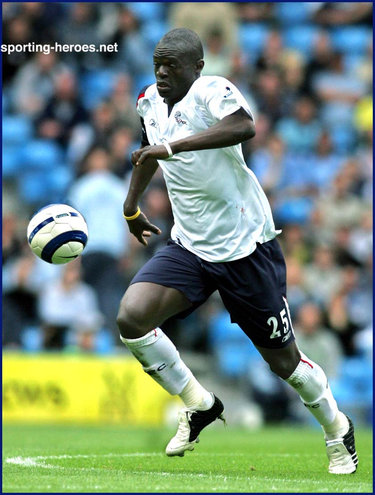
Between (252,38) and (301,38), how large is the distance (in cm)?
92

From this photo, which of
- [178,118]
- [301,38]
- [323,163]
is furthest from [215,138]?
[301,38]

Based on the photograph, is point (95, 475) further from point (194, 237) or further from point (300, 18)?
point (300, 18)

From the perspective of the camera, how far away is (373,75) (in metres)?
16.2

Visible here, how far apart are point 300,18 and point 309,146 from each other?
3250 millimetres

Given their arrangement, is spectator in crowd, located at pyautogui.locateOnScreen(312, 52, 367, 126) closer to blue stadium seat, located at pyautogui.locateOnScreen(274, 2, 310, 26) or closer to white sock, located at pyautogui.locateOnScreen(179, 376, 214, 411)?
blue stadium seat, located at pyautogui.locateOnScreen(274, 2, 310, 26)

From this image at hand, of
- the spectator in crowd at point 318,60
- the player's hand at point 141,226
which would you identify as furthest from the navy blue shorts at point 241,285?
the spectator in crowd at point 318,60

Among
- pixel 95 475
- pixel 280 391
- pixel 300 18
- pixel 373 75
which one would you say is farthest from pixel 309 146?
pixel 95 475

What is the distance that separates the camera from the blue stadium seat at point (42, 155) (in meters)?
14.3

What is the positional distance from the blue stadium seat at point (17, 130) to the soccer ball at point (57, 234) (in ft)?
27.6

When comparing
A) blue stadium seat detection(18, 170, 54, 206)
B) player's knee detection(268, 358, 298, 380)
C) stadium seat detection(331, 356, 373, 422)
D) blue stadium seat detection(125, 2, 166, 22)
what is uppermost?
blue stadium seat detection(125, 2, 166, 22)

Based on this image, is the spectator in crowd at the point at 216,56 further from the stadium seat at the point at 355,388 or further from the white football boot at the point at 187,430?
the white football boot at the point at 187,430

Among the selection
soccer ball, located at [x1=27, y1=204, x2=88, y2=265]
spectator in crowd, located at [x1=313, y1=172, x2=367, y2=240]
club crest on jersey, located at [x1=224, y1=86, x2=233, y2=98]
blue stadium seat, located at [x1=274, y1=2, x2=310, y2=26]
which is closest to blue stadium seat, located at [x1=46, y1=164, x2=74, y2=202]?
spectator in crowd, located at [x1=313, y1=172, x2=367, y2=240]

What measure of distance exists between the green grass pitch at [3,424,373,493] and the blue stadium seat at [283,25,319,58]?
8071mm

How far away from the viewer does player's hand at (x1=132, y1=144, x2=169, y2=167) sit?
5.65m
